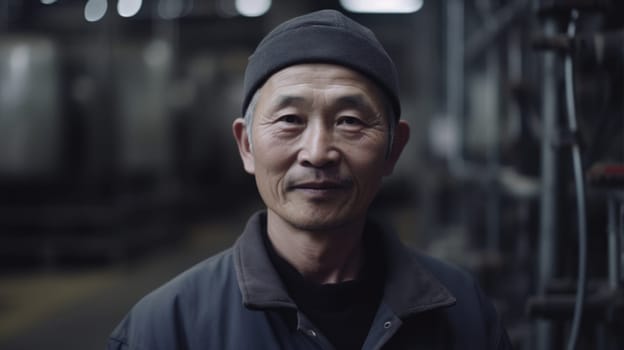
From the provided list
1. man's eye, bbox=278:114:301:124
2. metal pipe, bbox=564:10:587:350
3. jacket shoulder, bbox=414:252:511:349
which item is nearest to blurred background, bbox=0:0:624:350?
metal pipe, bbox=564:10:587:350

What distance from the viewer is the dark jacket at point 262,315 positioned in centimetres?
161

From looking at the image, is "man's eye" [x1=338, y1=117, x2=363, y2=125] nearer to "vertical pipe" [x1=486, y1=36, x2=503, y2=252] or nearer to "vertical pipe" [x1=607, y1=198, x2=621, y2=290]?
"vertical pipe" [x1=607, y1=198, x2=621, y2=290]

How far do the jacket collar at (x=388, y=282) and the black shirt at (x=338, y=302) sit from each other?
0.18 feet

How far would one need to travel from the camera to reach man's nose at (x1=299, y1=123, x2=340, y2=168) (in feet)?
5.24

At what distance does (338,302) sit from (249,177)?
1326cm

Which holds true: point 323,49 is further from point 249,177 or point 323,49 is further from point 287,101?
point 249,177

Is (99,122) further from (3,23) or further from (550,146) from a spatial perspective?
(550,146)

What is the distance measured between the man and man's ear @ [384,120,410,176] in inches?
2.3

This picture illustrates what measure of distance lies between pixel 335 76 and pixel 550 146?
100 cm

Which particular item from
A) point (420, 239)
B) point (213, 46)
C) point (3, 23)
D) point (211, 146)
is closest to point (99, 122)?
point (3, 23)

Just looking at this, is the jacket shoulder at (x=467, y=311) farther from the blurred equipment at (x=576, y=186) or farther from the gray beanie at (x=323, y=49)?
the gray beanie at (x=323, y=49)

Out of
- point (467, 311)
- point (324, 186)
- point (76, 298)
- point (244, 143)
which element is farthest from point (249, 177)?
point (324, 186)

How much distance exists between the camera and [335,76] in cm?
163

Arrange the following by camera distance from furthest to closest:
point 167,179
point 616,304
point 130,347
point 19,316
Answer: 1. point 167,179
2. point 19,316
3. point 616,304
4. point 130,347
